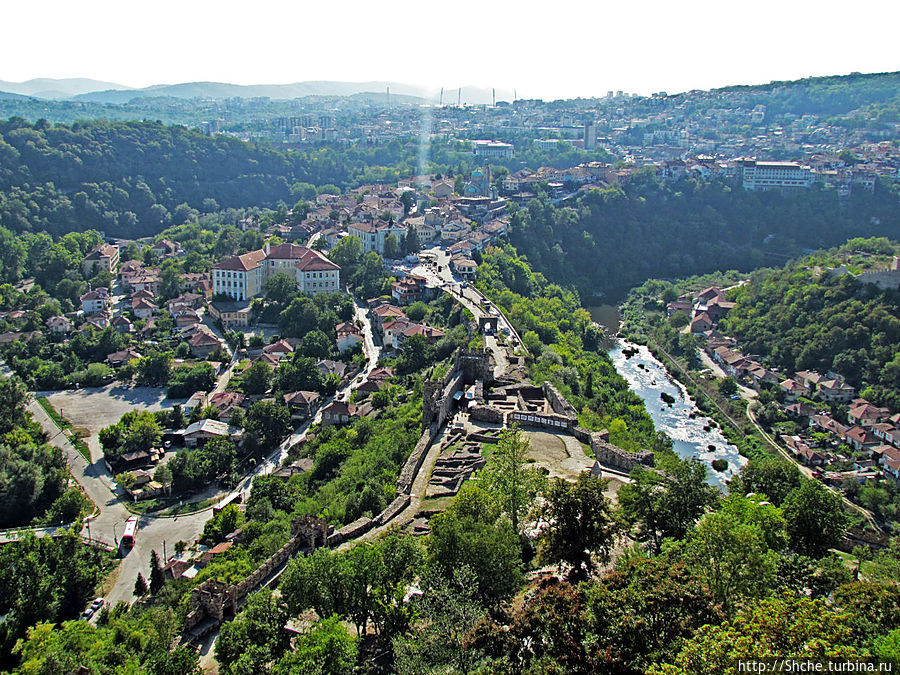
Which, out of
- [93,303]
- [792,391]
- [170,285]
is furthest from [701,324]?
[93,303]

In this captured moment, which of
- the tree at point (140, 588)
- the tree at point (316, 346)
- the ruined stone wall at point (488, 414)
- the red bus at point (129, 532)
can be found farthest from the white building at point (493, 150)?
the tree at point (140, 588)

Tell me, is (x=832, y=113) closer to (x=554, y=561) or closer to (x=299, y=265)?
(x=299, y=265)

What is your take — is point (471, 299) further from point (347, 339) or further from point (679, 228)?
point (679, 228)

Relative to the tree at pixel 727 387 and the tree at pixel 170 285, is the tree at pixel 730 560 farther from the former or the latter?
the tree at pixel 170 285

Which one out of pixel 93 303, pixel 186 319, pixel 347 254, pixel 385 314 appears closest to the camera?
pixel 385 314

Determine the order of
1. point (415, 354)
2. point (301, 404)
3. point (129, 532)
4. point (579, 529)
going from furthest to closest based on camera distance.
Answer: point (415, 354), point (301, 404), point (129, 532), point (579, 529)
